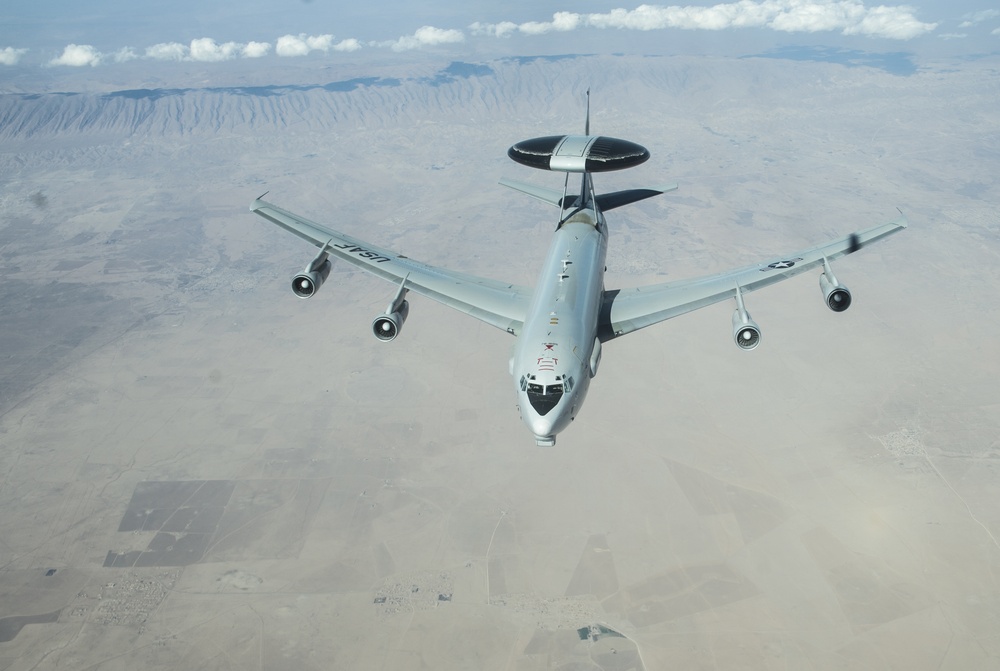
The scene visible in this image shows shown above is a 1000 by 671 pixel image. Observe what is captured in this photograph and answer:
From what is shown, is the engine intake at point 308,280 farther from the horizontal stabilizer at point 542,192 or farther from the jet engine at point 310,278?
the horizontal stabilizer at point 542,192

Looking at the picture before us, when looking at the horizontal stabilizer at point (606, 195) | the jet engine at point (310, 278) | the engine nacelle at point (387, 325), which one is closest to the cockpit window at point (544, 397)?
the engine nacelle at point (387, 325)

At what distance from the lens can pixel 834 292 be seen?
134ft

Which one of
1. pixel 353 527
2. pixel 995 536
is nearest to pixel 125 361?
pixel 353 527

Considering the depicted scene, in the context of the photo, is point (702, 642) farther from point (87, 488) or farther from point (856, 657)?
point (87, 488)

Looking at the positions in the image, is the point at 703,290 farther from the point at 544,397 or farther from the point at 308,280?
the point at 308,280

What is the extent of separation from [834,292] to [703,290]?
8499 mm

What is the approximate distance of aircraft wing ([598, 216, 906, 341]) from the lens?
40.8m

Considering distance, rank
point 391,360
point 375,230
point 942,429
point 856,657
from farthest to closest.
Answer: point 375,230 < point 391,360 < point 942,429 < point 856,657

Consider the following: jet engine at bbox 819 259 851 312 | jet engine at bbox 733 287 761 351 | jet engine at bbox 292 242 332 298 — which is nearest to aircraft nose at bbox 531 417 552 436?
jet engine at bbox 733 287 761 351

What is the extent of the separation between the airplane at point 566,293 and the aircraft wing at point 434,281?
80 millimetres

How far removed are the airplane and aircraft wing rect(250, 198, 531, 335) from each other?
0.26ft

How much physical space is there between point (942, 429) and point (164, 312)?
146 meters

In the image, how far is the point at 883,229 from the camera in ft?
140

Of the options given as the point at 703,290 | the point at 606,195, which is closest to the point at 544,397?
the point at 703,290
